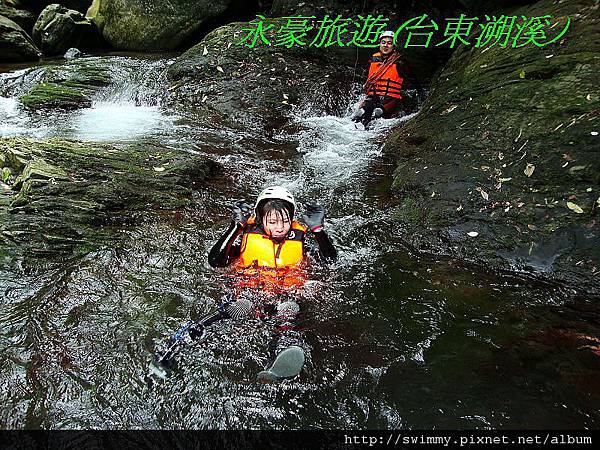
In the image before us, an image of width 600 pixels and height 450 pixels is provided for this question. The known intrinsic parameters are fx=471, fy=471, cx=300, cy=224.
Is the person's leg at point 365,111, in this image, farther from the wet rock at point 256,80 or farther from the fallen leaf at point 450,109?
the fallen leaf at point 450,109

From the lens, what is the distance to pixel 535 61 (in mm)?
6734

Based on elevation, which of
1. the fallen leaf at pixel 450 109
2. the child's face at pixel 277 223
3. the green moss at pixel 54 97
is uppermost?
the fallen leaf at pixel 450 109

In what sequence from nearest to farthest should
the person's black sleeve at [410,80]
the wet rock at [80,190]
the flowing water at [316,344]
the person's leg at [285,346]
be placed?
1. the flowing water at [316,344]
2. the person's leg at [285,346]
3. the wet rock at [80,190]
4. the person's black sleeve at [410,80]

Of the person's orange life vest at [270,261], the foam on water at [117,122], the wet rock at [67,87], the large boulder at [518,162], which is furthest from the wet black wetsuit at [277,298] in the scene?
the wet rock at [67,87]

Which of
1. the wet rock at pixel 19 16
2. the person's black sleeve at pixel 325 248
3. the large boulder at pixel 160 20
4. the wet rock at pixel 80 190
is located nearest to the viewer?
the person's black sleeve at pixel 325 248

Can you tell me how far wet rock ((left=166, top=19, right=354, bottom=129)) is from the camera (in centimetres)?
973

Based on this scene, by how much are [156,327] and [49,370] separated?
821 millimetres

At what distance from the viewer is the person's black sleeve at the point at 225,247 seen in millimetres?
4516

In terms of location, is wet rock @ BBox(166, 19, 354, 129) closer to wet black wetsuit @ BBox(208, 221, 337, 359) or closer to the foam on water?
the foam on water

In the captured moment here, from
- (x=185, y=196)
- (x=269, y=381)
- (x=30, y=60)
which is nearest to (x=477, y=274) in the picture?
(x=269, y=381)

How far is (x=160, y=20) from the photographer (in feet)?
48.5

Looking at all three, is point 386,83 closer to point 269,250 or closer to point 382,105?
point 382,105

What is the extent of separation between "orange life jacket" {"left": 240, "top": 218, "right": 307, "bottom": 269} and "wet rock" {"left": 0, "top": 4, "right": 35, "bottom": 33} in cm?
1689

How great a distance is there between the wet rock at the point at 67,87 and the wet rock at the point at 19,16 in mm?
6665
